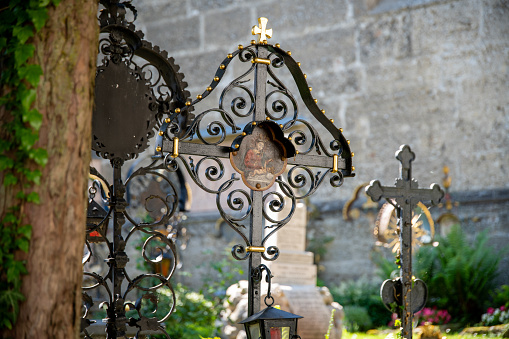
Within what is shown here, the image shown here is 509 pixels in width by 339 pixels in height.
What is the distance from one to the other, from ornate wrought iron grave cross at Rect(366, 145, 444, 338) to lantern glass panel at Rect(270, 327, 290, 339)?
1257 millimetres

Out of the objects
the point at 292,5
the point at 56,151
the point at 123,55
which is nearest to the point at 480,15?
the point at 292,5

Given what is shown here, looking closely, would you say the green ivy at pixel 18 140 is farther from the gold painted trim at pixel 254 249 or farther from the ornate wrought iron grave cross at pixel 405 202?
the ornate wrought iron grave cross at pixel 405 202

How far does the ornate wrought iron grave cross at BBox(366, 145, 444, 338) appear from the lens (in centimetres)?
467

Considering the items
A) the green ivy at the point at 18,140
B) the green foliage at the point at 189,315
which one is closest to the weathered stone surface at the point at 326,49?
the green foliage at the point at 189,315

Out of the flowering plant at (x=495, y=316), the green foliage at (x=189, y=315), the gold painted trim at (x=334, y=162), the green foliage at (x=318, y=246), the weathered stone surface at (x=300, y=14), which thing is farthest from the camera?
the weathered stone surface at (x=300, y=14)

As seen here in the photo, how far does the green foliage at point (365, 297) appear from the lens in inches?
370

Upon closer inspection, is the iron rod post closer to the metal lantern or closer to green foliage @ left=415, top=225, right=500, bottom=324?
the metal lantern

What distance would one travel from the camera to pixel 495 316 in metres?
8.34

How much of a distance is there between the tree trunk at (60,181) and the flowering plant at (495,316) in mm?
6671

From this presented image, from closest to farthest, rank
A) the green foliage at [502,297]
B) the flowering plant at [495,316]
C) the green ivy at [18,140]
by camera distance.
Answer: the green ivy at [18,140], the flowering plant at [495,316], the green foliage at [502,297]

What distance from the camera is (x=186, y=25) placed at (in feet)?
41.3

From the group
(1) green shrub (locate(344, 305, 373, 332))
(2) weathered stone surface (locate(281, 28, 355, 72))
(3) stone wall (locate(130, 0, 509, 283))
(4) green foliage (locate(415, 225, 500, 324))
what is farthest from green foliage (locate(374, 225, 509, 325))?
(2) weathered stone surface (locate(281, 28, 355, 72))

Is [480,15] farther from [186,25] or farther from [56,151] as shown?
[56,151]

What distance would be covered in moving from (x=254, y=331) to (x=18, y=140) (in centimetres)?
176
